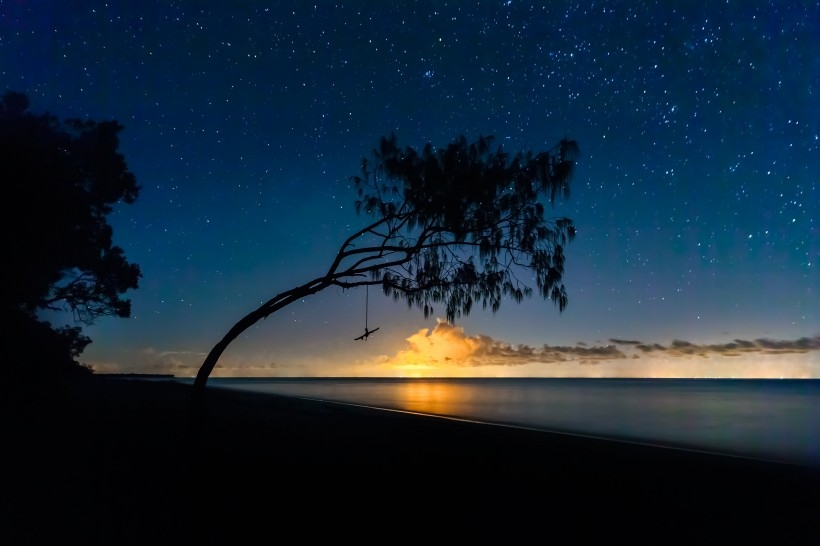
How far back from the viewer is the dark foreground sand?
8.05 m

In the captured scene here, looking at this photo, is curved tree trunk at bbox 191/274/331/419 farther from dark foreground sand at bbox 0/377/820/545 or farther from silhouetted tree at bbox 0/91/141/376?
silhouetted tree at bbox 0/91/141/376

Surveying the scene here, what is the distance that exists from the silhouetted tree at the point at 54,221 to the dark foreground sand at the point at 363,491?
4.11m

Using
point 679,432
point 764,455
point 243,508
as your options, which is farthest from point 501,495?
point 679,432

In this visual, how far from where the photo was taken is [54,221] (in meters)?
20.6

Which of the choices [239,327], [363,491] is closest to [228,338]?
[239,327]

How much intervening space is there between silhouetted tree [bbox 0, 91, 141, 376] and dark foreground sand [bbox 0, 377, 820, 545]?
13.5 feet

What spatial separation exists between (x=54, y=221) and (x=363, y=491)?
16000 millimetres

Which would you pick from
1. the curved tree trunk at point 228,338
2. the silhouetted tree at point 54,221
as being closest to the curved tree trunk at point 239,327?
the curved tree trunk at point 228,338

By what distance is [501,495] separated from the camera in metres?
10.6

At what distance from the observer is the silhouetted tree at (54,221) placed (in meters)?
19.0

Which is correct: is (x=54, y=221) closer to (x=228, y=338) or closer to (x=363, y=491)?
(x=228, y=338)

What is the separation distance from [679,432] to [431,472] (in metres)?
29.6

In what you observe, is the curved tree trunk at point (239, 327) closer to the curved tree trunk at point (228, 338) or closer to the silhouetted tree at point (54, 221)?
the curved tree trunk at point (228, 338)

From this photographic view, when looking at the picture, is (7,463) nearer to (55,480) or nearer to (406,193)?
(55,480)
